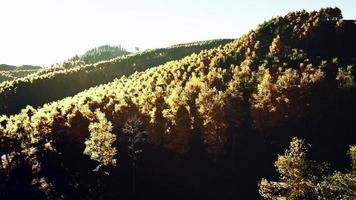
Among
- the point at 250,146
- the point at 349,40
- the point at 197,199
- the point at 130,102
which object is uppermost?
the point at 349,40

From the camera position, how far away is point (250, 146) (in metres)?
105

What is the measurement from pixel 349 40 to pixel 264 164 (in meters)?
90.7

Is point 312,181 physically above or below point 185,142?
above

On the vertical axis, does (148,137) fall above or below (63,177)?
above

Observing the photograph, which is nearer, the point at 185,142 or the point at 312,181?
the point at 312,181

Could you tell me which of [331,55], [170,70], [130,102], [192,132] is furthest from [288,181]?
[170,70]

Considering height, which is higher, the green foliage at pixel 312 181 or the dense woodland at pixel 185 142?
the green foliage at pixel 312 181

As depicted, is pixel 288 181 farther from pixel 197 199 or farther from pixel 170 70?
pixel 170 70

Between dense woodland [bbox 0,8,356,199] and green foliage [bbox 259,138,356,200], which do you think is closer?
green foliage [bbox 259,138,356,200]

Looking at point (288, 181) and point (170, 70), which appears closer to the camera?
point (288, 181)

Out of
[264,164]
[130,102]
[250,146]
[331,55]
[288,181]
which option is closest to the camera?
[288,181]

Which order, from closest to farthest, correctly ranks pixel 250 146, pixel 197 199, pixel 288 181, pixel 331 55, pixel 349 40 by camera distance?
pixel 288 181, pixel 197 199, pixel 250 146, pixel 331 55, pixel 349 40

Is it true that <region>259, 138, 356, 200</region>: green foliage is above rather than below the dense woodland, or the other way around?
above

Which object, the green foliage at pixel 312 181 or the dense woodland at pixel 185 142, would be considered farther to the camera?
the dense woodland at pixel 185 142
